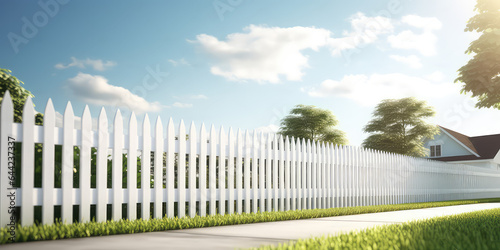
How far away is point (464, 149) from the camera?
39.6 metres

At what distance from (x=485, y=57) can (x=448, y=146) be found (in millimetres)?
27498

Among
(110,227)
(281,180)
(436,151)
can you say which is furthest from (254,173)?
(436,151)

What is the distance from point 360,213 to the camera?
10.4m

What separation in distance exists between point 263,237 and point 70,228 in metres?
2.43

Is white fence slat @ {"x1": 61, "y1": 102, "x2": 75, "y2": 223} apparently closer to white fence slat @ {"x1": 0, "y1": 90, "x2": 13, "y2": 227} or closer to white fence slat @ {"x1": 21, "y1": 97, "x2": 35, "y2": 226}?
white fence slat @ {"x1": 21, "y1": 97, "x2": 35, "y2": 226}

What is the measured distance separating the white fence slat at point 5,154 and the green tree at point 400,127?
4069cm

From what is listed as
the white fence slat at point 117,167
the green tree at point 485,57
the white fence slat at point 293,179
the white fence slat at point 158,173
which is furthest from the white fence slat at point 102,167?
the green tree at point 485,57

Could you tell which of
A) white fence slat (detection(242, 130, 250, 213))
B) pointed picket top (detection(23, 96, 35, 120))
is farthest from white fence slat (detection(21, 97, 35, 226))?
white fence slat (detection(242, 130, 250, 213))

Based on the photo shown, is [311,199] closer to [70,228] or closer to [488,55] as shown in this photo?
[70,228]

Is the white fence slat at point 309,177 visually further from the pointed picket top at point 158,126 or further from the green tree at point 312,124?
the green tree at point 312,124

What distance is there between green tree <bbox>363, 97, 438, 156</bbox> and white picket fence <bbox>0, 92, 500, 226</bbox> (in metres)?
30.4

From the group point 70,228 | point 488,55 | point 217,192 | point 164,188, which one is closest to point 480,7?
point 488,55

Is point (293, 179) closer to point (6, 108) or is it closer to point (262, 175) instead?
point (262, 175)

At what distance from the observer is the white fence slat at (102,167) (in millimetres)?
6434
